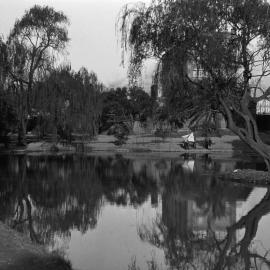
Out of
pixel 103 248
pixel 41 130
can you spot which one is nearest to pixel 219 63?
pixel 103 248

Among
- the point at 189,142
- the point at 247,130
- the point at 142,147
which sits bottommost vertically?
the point at 142,147

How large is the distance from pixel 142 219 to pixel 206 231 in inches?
78.6

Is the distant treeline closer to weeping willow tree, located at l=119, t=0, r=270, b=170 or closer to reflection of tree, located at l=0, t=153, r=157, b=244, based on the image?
reflection of tree, located at l=0, t=153, r=157, b=244

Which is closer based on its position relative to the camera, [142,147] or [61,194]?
[61,194]

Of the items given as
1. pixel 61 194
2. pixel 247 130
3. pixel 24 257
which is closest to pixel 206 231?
pixel 24 257

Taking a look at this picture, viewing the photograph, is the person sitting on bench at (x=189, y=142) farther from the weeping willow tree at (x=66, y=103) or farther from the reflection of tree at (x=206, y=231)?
the reflection of tree at (x=206, y=231)

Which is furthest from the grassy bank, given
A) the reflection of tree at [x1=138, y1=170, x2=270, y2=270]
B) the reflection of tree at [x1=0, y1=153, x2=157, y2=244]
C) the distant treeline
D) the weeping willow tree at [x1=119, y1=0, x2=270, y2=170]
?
the distant treeline

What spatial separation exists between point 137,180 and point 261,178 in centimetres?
477

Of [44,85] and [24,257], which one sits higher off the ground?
[44,85]

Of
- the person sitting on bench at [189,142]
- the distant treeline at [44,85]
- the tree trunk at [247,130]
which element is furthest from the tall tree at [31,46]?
the tree trunk at [247,130]

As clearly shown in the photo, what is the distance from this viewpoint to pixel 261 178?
19.0m

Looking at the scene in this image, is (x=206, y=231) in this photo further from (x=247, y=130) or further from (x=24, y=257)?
(x=247, y=130)

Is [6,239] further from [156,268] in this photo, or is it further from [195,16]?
[195,16]

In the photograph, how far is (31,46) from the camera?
39375 mm
